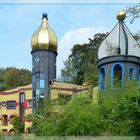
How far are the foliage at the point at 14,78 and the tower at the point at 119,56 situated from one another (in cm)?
3490

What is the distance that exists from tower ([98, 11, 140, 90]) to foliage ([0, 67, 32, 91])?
114 ft

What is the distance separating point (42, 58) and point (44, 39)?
1.66 metres

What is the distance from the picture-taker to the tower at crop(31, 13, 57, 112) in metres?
42.5

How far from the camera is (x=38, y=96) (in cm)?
4253

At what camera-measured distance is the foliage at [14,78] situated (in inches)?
2576

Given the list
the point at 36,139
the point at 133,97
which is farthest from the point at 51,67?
the point at 133,97

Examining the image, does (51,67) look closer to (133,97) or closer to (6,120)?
(6,120)

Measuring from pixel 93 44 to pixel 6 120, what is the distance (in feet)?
45.6

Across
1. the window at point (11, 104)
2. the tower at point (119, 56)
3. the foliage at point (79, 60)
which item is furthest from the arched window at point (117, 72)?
the foliage at point (79, 60)

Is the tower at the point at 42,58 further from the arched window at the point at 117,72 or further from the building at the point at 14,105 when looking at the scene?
the arched window at the point at 117,72

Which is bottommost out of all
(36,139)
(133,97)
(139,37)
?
(36,139)

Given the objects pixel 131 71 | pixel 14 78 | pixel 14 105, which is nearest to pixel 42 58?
pixel 14 105

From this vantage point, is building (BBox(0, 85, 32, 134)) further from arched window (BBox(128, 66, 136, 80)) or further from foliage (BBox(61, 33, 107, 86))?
arched window (BBox(128, 66, 136, 80))

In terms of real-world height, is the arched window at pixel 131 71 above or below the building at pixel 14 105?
above
